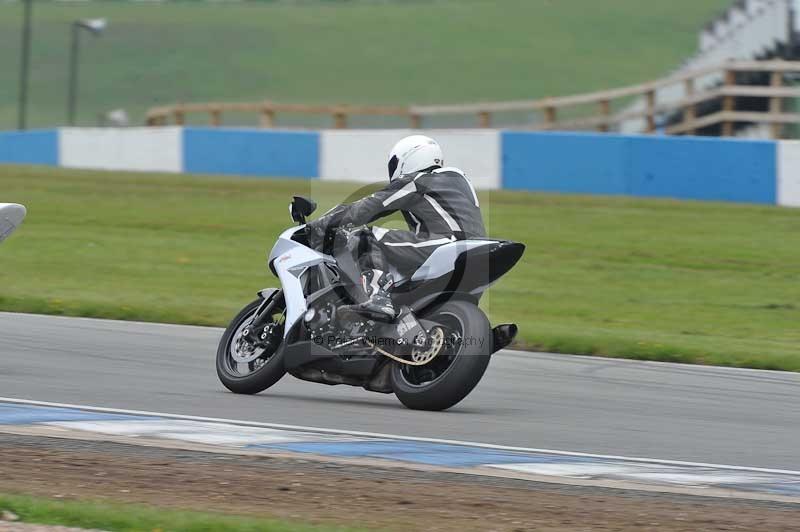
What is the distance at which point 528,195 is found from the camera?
22422 millimetres

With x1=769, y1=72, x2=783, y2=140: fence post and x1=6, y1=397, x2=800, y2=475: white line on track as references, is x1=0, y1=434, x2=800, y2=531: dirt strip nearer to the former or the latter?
x1=6, y1=397, x2=800, y2=475: white line on track

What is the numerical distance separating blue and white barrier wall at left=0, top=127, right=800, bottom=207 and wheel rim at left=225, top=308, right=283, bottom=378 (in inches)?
492

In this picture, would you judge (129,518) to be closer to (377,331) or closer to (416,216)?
(377,331)

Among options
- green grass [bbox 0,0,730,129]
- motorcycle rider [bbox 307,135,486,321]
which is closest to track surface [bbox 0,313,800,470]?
motorcycle rider [bbox 307,135,486,321]

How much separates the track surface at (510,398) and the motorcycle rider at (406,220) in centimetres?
76

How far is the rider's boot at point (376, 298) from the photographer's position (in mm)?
8469

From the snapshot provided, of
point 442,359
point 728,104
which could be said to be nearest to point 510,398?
point 442,359

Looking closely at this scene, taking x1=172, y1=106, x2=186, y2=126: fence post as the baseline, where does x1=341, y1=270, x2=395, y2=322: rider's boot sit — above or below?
below

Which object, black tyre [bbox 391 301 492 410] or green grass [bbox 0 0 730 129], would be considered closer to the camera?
black tyre [bbox 391 301 492 410]

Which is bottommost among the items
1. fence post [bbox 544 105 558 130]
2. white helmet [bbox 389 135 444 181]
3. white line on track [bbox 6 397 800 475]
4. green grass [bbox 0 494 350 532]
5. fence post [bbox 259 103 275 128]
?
green grass [bbox 0 494 350 532]

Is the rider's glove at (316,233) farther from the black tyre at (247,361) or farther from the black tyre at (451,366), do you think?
the black tyre at (451,366)

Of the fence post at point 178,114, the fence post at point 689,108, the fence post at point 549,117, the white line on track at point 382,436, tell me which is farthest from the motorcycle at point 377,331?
the fence post at point 178,114

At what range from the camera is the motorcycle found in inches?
322

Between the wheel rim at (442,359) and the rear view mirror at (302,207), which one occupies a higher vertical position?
the rear view mirror at (302,207)
